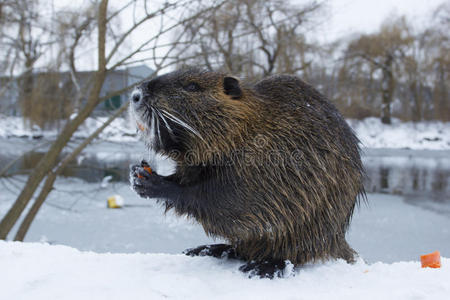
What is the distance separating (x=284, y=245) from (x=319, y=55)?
19.9 feet

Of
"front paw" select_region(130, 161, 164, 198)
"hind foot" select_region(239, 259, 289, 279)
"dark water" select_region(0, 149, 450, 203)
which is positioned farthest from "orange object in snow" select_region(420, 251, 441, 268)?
"dark water" select_region(0, 149, 450, 203)

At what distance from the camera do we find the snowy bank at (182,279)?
1.50 m

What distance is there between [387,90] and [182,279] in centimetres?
1878

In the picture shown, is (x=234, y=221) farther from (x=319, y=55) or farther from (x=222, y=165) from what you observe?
(x=319, y=55)

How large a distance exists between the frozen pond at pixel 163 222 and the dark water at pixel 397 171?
32 millimetres

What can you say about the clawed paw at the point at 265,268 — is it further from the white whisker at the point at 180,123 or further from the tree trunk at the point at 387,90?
the tree trunk at the point at 387,90

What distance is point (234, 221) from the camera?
5.74 feet

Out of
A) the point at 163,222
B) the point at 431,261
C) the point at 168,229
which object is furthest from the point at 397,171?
the point at 431,261

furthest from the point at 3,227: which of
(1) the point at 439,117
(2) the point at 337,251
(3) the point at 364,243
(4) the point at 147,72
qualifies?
(1) the point at 439,117

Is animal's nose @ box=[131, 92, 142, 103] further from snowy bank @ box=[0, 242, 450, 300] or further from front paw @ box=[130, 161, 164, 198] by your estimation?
snowy bank @ box=[0, 242, 450, 300]

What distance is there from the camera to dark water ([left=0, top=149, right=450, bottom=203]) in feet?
32.0

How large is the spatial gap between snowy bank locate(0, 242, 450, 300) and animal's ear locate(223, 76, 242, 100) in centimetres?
93

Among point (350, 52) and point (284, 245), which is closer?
point (284, 245)

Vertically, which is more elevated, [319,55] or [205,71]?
[319,55]
